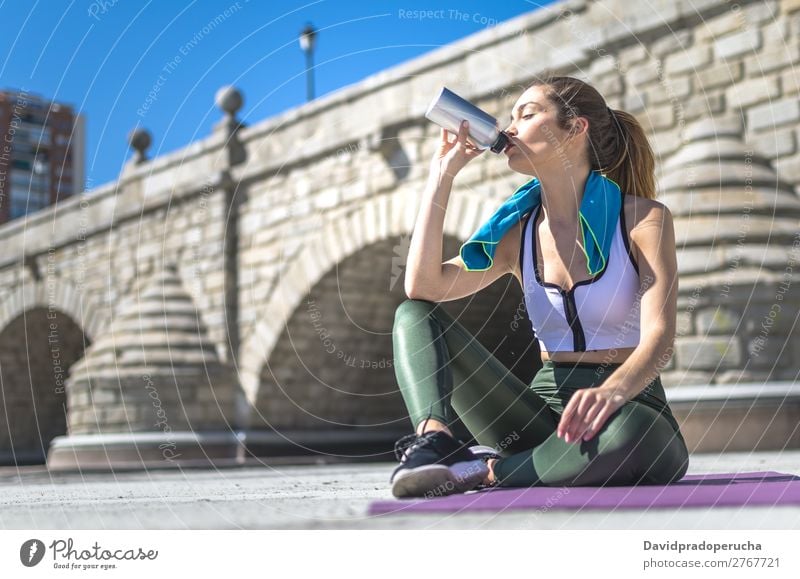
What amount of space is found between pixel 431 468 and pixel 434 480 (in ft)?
0.11

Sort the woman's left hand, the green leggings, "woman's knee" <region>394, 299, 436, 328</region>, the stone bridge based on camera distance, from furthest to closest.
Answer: the stone bridge < "woman's knee" <region>394, 299, 436, 328</region> < the green leggings < the woman's left hand

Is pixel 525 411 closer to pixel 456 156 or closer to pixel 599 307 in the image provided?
pixel 599 307

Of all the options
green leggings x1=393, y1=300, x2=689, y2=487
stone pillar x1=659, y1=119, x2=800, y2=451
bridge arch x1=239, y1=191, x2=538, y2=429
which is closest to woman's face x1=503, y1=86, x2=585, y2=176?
green leggings x1=393, y1=300, x2=689, y2=487

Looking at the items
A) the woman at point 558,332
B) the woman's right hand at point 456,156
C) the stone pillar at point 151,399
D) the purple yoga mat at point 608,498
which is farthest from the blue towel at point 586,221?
the stone pillar at point 151,399

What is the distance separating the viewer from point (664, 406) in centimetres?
223

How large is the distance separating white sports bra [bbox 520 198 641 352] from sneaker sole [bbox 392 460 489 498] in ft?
1.38

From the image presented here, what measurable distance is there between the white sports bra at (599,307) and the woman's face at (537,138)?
0.21m

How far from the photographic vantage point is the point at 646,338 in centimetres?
204

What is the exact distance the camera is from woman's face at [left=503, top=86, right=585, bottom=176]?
2.27 m

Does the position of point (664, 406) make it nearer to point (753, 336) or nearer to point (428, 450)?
point (428, 450)

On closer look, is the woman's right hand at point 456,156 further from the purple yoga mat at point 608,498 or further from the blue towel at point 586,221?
the purple yoga mat at point 608,498

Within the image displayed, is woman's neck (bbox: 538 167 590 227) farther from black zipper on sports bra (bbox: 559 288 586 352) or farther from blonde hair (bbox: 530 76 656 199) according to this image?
black zipper on sports bra (bbox: 559 288 586 352)
